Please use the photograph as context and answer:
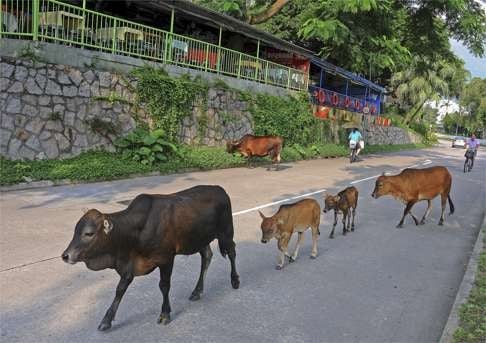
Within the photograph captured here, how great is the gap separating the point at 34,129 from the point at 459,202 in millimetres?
11320

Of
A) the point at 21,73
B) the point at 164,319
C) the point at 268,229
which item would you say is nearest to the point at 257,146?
the point at 21,73

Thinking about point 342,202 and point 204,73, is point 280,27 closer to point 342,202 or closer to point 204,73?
point 204,73

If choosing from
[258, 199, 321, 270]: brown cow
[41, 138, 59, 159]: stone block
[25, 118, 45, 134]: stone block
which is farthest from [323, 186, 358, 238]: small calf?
[25, 118, 45, 134]: stone block

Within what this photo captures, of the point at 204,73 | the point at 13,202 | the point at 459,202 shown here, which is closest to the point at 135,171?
the point at 13,202

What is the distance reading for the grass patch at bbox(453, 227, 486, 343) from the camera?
14.8 ft

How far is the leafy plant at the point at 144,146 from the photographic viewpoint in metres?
14.3

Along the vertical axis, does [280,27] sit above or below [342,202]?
above

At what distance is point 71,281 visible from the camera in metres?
5.63

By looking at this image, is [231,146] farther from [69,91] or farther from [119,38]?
[69,91]

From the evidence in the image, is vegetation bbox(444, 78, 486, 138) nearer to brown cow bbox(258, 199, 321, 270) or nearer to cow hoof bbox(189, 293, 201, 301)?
brown cow bbox(258, 199, 321, 270)

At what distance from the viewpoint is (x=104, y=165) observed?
13.0m

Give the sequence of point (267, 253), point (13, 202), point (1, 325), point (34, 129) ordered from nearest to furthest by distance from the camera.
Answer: point (1, 325)
point (267, 253)
point (13, 202)
point (34, 129)

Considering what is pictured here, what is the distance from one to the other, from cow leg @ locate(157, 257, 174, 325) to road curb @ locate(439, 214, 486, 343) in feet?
8.19

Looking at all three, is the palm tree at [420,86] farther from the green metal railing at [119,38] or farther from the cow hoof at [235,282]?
the cow hoof at [235,282]
